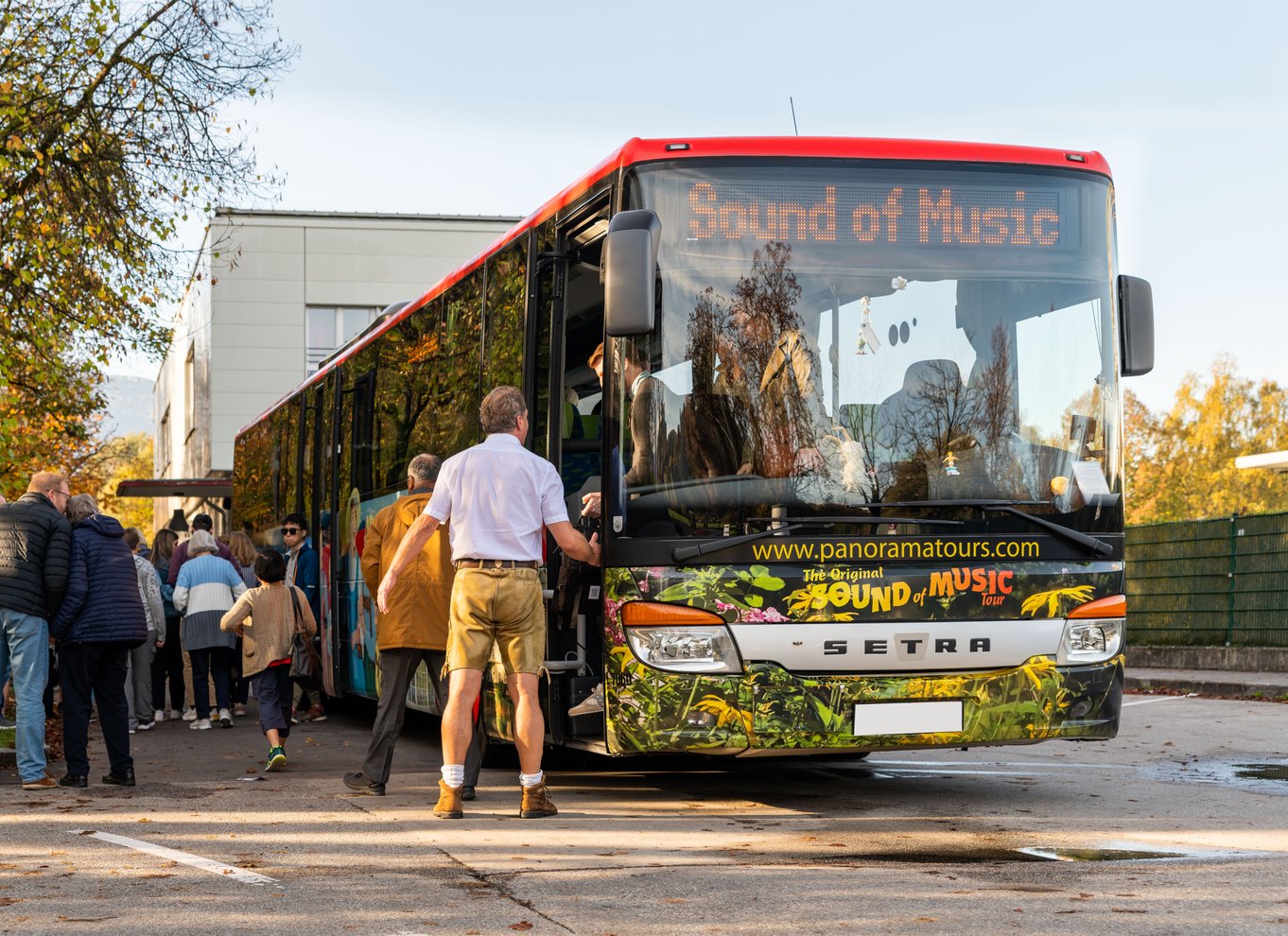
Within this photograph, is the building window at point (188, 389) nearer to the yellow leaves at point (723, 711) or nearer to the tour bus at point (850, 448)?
the tour bus at point (850, 448)

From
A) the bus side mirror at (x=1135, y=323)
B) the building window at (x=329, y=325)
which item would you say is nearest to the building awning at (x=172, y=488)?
the building window at (x=329, y=325)

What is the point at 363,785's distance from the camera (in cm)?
961

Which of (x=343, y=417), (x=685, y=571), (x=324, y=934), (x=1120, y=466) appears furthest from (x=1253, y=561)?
(x=324, y=934)

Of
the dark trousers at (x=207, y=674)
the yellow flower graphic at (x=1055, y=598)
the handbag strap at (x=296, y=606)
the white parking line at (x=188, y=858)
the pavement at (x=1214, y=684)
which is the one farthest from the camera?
the pavement at (x=1214, y=684)

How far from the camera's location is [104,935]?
5.51m

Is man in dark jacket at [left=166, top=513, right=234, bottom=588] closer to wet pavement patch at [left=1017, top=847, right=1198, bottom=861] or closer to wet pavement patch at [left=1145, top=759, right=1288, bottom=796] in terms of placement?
wet pavement patch at [left=1145, top=759, right=1288, bottom=796]

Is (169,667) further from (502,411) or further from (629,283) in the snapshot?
(629,283)

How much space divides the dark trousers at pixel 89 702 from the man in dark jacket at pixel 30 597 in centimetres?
16

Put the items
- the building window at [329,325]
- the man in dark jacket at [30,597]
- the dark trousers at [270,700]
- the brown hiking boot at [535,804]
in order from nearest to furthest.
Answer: the brown hiking boot at [535,804], the man in dark jacket at [30,597], the dark trousers at [270,700], the building window at [329,325]

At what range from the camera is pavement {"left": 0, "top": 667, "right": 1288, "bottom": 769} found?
18.6 meters

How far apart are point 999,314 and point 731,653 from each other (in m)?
2.08

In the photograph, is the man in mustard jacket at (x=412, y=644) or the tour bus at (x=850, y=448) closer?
the tour bus at (x=850, y=448)

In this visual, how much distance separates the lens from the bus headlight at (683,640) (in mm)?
7680

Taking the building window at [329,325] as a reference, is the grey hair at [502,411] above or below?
below
